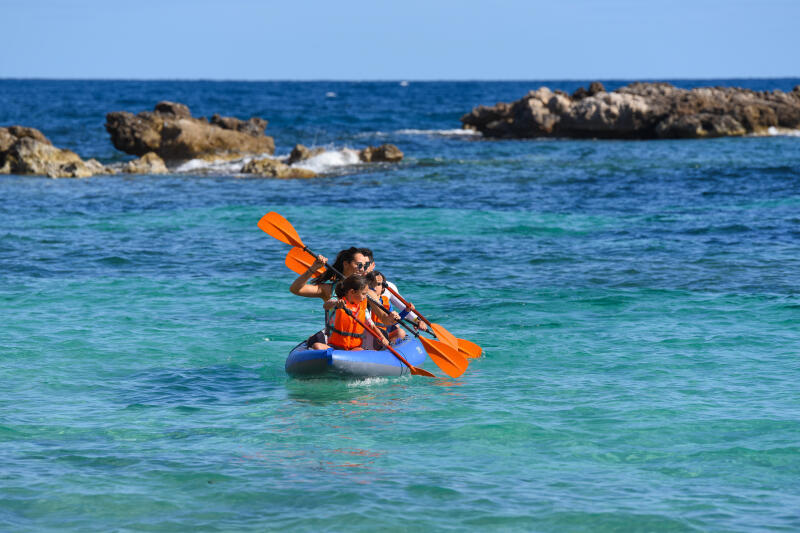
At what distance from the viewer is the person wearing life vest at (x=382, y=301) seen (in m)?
9.81

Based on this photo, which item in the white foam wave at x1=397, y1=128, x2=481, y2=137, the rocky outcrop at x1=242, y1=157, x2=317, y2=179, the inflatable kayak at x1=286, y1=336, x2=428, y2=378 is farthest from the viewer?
the white foam wave at x1=397, y1=128, x2=481, y2=137

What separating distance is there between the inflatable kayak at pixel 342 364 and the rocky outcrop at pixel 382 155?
84.6 feet

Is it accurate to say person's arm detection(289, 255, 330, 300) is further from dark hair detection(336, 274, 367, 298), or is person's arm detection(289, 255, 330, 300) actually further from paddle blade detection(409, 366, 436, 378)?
paddle blade detection(409, 366, 436, 378)

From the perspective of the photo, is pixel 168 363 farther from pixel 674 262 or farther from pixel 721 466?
pixel 674 262

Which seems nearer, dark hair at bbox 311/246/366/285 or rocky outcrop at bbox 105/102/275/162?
dark hair at bbox 311/246/366/285

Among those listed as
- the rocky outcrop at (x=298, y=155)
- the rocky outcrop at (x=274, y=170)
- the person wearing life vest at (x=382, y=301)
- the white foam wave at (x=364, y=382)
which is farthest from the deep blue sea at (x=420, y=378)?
the rocky outcrop at (x=298, y=155)

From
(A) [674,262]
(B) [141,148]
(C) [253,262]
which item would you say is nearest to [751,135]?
(B) [141,148]

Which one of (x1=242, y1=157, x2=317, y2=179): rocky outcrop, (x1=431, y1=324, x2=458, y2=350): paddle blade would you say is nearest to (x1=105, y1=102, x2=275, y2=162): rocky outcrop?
(x1=242, y1=157, x2=317, y2=179): rocky outcrop

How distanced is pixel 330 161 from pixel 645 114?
1944 cm

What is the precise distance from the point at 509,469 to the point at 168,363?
4.98 meters

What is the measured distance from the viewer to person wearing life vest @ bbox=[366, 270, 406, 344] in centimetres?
981

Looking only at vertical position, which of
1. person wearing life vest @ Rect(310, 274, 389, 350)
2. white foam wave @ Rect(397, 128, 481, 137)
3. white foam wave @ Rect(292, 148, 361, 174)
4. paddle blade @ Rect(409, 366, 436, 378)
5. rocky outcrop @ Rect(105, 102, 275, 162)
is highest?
white foam wave @ Rect(397, 128, 481, 137)

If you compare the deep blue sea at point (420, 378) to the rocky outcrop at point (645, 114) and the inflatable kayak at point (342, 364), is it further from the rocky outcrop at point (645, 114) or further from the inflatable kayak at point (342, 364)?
the rocky outcrop at point (645, 114)

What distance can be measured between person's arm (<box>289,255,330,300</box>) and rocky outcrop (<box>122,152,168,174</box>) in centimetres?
2273
